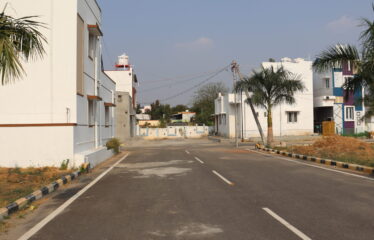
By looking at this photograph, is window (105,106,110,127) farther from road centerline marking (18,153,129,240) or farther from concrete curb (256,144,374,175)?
road centerline marking (18,153,129,240)

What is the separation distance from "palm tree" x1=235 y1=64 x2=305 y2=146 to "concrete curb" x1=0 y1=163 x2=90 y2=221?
16467 mm

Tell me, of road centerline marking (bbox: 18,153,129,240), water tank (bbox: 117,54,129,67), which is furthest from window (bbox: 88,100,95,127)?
water tank (bbox: 117,54,129,67)

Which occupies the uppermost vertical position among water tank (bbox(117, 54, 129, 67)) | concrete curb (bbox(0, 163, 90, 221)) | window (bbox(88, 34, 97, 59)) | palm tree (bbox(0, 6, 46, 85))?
water tank (bbox(117, 54, 129, 67))

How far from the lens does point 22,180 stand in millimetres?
10523

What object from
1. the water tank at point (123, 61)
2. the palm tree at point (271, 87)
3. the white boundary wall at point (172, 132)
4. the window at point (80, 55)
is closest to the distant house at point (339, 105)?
the palm tree at point (271, 87)

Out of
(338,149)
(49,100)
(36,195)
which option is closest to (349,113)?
(338,149)

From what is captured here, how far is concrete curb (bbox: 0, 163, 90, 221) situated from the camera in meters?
6.75

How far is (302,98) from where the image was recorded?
43438 millimetres

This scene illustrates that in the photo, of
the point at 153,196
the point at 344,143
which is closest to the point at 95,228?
the point at 153,196

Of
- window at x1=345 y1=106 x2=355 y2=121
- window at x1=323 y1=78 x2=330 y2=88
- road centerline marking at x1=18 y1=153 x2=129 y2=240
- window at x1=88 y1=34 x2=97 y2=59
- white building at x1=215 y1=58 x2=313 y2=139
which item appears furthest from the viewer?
window at x1=323 y1=78 x2=330 y2=88

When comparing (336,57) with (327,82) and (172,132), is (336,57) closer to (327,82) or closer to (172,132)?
(327,82)

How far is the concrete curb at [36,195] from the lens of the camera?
6748 mm

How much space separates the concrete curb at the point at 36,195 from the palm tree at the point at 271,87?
648 inches

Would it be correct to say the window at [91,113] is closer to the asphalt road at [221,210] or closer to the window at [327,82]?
the asphalt road at [221,210]
